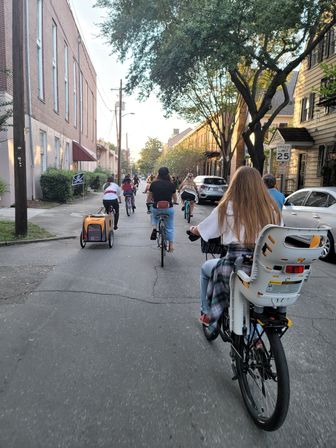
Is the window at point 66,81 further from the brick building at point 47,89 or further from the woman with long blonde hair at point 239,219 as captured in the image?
the woman with long blonde hair at point 239,219

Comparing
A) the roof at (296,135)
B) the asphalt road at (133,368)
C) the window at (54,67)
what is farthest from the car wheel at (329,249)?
the window at (54,67)

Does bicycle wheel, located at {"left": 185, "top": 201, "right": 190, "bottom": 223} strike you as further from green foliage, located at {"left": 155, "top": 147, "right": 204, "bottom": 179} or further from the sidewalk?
green foliage, located at {"left": 155, "top": 147, "right": 204, "bottom": 179}

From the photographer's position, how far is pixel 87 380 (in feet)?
10.6

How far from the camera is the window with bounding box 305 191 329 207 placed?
899cm

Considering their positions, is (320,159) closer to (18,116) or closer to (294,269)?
(18,116)

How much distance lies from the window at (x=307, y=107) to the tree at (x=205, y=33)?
15.3 ft

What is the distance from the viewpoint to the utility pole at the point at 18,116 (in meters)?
9.43

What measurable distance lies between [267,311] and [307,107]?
22709 millimetres

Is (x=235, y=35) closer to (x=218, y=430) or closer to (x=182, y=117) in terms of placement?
(x=218, y=430)

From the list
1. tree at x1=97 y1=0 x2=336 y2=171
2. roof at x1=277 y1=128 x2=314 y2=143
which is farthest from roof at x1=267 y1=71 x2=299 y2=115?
tree at x1=97 y1=0 x2=336 y2=171

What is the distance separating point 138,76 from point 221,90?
39.3 feet

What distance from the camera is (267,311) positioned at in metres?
2.76

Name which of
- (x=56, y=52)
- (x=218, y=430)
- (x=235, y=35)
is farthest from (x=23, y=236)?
(x=56, y=52)

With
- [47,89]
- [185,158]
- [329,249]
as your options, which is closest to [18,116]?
[329,249]
